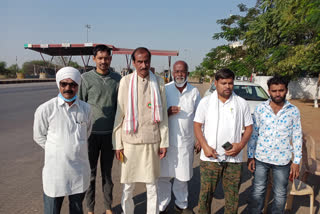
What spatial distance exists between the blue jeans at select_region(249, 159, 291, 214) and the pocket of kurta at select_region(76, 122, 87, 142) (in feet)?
5.77

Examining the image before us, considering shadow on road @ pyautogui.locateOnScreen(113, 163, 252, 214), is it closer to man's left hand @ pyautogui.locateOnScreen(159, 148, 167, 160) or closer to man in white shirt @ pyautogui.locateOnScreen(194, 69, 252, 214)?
man in white shirt @ pyautogui.locateOnScreen(194, 69, 252, 214)

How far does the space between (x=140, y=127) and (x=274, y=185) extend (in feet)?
4.95

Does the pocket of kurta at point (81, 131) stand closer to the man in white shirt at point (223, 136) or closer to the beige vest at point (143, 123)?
the beige vest at point (143, 123)

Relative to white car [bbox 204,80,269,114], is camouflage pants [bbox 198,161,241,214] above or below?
below

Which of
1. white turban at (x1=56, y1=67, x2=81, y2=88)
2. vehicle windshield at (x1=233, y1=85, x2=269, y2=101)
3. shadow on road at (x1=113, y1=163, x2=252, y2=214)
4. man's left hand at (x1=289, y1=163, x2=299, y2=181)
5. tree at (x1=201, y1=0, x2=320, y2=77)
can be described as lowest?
shadow on road at (x1=113, y1=163, x2=252, y2=214)

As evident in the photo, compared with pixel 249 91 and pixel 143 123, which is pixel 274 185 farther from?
pixel 249 91

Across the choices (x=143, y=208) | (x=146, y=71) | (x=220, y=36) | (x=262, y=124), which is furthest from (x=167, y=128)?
(x=220, y=36)

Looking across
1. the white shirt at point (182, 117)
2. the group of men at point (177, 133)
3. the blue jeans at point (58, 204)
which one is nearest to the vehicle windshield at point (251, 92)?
the white shirt at point (182, 117)

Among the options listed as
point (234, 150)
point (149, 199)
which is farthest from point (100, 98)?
point (234, 150)

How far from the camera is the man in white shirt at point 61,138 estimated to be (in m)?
1.95

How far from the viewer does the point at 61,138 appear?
196 centimetres

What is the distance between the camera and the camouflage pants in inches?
93.9

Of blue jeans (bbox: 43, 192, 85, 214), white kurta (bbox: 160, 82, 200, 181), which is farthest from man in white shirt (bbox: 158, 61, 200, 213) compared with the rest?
blue jeans (bbox: 43, 192, 85, 214)

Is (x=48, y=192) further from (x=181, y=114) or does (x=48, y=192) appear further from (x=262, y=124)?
(x=262, y=124)
